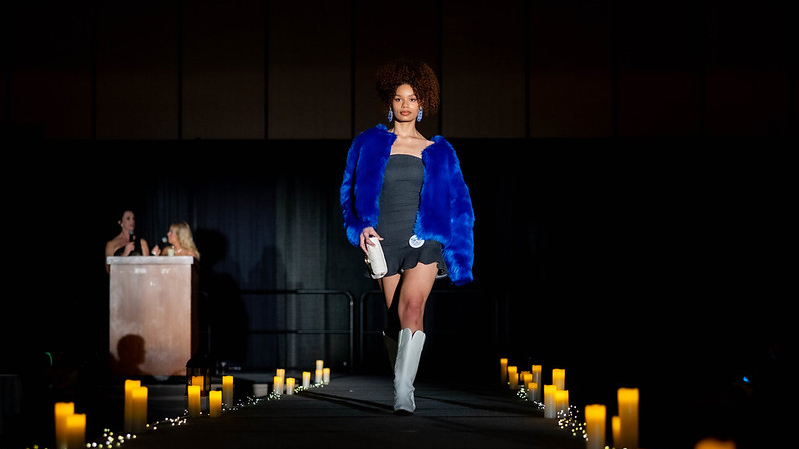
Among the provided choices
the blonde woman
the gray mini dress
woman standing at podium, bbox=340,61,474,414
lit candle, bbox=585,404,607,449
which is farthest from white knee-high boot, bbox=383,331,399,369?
the blonde woman

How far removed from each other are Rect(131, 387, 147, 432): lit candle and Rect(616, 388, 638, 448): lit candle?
6.00 ft

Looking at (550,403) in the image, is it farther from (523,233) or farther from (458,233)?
(523,233)

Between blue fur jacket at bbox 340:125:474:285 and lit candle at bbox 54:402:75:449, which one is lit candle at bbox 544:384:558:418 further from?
lit candle at bbox 54:402:75:449

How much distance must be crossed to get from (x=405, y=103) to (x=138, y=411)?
6.27ft

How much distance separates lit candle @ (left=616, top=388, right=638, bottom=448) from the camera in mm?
3279

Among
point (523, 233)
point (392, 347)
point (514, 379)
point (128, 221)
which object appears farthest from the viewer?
point (523, 233)

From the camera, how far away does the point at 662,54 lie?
11680mm

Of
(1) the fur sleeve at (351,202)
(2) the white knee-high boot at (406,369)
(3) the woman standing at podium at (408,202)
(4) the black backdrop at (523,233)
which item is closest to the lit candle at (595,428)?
(2) the white knee-high boot at (406,369)

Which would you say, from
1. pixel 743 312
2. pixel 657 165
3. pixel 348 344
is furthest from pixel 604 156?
pixel 348 344

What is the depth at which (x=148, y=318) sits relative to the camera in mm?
7695

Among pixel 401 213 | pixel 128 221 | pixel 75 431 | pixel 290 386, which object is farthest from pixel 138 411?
pixel 128 221

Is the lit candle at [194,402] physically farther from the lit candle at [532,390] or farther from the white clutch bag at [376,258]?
the lit candle at [532,390]

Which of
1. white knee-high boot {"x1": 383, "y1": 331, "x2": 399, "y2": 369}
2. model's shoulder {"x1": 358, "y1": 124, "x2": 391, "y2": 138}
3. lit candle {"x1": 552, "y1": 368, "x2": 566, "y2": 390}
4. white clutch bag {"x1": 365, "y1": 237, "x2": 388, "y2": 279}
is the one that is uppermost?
model's shoulder {"x1": 358, "y1": 124, "x2": 391, "y2": 138}

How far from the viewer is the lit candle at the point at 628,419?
3.28 meters
